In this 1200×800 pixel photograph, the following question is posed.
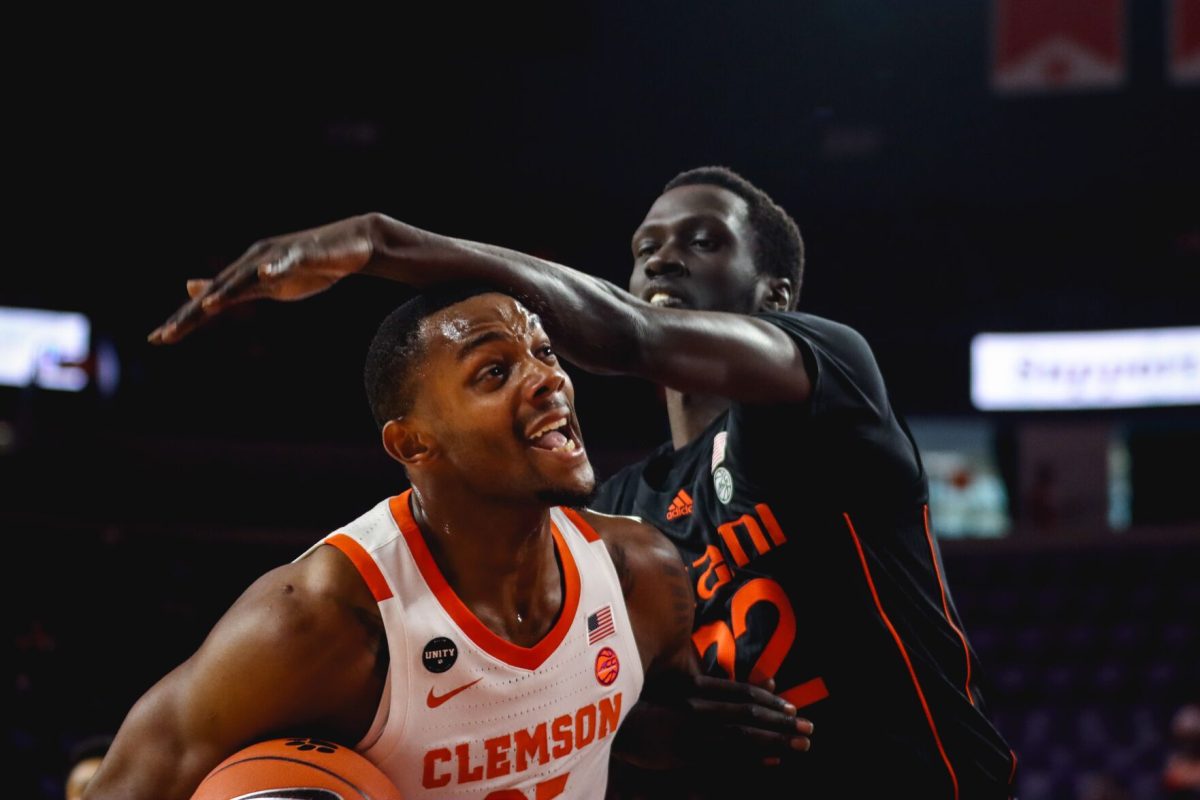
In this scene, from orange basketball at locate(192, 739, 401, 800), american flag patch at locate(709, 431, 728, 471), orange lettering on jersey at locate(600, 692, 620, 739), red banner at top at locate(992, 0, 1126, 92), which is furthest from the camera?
red banner at top at locate(992, 0, 1126, 92)

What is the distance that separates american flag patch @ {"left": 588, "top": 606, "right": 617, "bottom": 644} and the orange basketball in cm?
52

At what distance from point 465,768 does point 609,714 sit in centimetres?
34

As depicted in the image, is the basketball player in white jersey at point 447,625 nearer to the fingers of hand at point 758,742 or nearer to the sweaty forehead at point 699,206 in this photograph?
the fingers of hand at point 758,742

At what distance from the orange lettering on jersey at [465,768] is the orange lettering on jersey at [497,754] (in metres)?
0.02

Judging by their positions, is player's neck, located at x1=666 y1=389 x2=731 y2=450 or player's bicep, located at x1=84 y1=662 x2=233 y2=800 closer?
player's bicep, located at x1=84 y1=662 x2=233 y2=800

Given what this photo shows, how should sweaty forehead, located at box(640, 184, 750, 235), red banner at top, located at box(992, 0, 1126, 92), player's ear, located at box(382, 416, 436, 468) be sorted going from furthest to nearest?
red banner at top, located at box(992, 0, 1126, 92), sweaty forehead, located at box(640, 184, 750, 235), player's ear, located at box(382, 416, 436, 468)

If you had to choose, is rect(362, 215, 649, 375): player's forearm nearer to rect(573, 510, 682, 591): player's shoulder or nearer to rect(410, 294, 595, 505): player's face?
rect(410, 294, 595, 505): player's face

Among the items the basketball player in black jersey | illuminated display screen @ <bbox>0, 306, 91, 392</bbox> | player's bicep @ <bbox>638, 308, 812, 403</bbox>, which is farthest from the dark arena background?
A: player's bicep @ <bbox>638, 308, 812, 403</bbox>

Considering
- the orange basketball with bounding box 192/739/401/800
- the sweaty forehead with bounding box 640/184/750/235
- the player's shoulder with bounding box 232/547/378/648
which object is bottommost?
the orange basketball with bounding box 192/739/401/800

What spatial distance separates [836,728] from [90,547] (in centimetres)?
777

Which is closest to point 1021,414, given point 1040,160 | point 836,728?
point 1040,160

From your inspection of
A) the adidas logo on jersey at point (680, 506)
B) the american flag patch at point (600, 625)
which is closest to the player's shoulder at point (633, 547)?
the american flag patch at point (600, 625)

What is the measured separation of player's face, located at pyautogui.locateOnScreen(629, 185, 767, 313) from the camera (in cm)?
296

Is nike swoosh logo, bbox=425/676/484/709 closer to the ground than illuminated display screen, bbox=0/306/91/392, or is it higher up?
higher up
